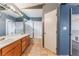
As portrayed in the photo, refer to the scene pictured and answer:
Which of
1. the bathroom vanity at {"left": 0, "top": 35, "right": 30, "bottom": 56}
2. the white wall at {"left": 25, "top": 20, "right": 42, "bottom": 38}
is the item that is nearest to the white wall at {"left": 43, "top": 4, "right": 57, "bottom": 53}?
the bathroom vanity at {"left": 0, "top": 35, "right": 30, "bottom": 56}

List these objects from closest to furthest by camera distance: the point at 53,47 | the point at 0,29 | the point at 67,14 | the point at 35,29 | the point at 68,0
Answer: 1. the point at 68,0
2. the point at 67,14
3. the point at 53,47
4. the point at 0,29
5. the point at 35,29

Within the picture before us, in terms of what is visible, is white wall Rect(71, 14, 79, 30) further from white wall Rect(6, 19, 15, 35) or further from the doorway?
white wall Rect(6, 19, 15, 35)

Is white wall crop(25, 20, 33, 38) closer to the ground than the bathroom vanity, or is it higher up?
higher up

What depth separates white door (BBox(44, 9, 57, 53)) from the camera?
17.3ft

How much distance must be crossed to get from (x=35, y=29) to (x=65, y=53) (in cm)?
839

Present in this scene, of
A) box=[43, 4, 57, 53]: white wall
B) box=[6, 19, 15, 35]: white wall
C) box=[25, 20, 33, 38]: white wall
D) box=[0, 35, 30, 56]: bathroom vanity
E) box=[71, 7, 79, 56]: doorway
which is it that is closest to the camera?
box=[0, 35, 30, 56]: bathroom vanity

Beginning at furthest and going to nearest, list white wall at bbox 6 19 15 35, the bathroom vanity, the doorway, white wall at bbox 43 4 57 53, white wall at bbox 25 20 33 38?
white wall at bbox 25 20 33 38 → white wall at bbox 6 19 15 35 → white wall at bbox 43 4 57 53 → the doorway → the bathroom vanity

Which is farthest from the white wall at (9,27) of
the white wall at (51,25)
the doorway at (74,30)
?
the doorway at (74,30)

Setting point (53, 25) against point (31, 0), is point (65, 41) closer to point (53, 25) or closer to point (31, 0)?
point (53, 25)

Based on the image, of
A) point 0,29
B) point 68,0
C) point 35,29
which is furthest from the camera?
point 35,29

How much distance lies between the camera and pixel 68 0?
92cm

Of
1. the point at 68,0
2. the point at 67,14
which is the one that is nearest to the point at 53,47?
the point at 67,14

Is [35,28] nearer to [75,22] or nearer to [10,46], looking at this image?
[75,22]

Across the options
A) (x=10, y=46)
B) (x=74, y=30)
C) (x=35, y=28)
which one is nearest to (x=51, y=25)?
(x=74, y=30)
